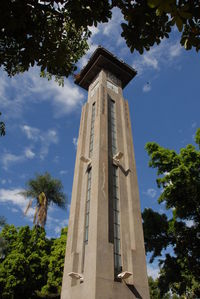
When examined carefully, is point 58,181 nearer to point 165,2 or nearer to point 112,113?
point 112,113

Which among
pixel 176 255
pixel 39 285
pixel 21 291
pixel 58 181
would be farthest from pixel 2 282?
pixel 176 255

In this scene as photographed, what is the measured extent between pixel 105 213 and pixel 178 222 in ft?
29.2

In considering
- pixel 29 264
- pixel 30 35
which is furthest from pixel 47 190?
pixel 30 35

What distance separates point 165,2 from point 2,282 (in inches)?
942

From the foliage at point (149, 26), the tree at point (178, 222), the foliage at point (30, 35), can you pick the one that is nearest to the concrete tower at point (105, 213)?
the tree at point (178, 222)

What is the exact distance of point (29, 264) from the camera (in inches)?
859

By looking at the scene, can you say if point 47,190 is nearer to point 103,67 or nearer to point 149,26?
point 103,67

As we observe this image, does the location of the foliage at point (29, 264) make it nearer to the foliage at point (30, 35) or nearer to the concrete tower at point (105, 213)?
the concrete tower at point (105, 213)

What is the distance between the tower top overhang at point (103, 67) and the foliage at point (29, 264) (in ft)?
56.1

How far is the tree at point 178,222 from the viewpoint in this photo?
59.6 ft

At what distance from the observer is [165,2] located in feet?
7.34

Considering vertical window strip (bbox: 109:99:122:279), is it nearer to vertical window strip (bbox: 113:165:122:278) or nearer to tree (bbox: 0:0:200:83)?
vertical window strip (bbox: 113:165:122:278)

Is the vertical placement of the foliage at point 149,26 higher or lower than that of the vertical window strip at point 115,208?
lower

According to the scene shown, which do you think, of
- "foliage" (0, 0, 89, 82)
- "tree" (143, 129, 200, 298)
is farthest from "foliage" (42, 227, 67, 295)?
"foliage" (0, 0, 89, 82)
